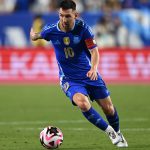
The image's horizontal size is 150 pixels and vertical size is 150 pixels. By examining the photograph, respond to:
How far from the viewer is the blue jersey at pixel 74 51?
9844 mm

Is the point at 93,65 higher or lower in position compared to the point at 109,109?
higher

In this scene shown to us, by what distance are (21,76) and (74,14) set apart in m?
12.5

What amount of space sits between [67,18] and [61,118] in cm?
445

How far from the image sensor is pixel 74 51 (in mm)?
9898

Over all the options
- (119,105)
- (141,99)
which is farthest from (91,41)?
(141,99)

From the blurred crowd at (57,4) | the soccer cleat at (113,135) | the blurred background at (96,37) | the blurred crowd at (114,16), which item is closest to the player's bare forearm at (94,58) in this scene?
the soccer cleat at (113,135)

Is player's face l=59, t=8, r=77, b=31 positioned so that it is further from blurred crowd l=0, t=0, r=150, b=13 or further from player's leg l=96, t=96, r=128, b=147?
blurred crowd l=0, t=0, r=150, b=13

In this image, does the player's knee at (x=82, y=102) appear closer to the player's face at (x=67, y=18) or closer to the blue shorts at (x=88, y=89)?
the blue shorts at (x=88, y=89)

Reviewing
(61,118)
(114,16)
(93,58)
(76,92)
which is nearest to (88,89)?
(76,92)

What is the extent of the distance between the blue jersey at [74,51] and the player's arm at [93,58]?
92 millimetres

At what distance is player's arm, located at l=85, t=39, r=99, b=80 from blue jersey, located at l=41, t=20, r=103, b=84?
9cm

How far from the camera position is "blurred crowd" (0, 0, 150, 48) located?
23812 millimetres

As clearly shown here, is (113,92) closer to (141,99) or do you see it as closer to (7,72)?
(141,99)

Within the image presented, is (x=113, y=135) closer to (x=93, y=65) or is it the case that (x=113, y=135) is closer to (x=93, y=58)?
(x=93, y=65)
